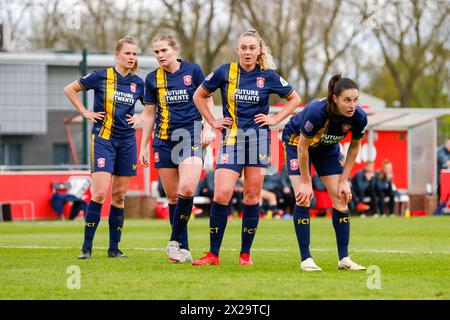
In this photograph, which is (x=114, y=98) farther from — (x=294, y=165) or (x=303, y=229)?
(x=303, y=229)

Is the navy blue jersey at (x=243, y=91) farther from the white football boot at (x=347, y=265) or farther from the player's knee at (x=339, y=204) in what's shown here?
the white football boot at (x=347, y=265)

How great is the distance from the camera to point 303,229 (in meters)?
9.91

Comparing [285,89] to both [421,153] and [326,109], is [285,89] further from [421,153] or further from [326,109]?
[421,153]

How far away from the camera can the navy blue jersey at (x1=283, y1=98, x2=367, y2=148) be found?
30.8 ft

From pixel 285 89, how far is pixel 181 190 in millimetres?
1511

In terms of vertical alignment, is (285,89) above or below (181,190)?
above

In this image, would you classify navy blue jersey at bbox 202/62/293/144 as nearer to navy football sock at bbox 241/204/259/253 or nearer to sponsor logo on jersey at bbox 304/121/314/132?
navy football sock at bbox 241/204/259/253

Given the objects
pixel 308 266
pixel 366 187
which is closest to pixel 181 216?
Answer: pixel 308 266

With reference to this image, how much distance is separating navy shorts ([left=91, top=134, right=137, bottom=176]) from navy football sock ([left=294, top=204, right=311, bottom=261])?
97.9 inches

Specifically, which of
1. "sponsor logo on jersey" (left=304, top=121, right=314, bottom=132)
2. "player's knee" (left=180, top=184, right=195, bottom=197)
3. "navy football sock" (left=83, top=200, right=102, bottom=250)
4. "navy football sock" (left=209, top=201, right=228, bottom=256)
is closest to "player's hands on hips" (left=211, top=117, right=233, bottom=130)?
"navy football sock" (left=209, top=201, right=228, bottom=256)

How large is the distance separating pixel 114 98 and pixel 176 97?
34.2 inches

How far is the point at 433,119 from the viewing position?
98.4 ft
